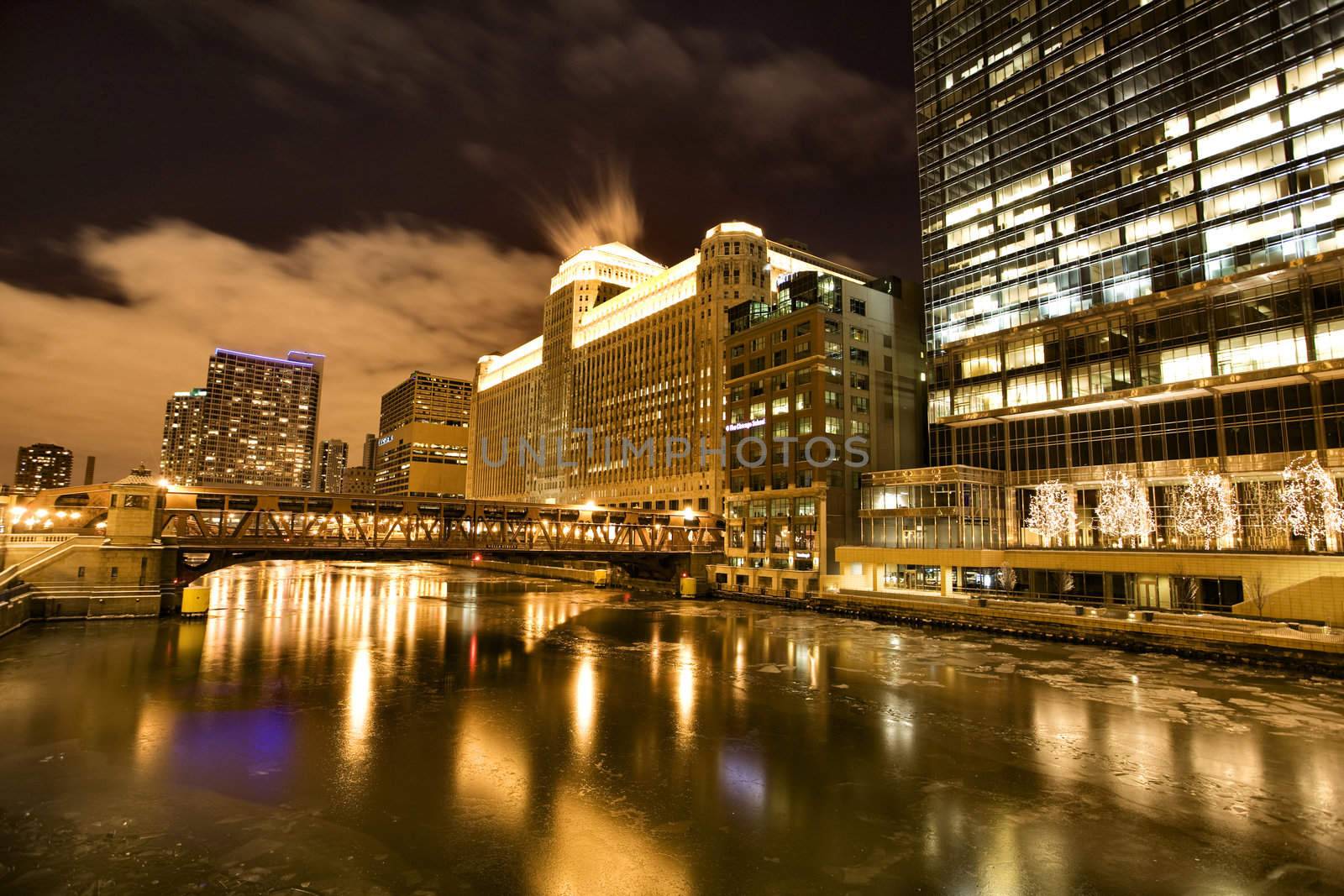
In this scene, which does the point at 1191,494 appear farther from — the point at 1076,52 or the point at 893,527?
the point at 1076,52

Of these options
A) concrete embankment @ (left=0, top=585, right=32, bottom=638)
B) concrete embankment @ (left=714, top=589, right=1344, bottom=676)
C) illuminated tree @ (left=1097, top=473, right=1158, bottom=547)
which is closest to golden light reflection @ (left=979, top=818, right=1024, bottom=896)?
concrete embankment @ (left=714, top=589, right=1344, bottom=676)

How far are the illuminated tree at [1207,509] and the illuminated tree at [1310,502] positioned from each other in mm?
3996

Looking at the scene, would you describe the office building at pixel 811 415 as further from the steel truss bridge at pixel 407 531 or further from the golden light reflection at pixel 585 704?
the golden light reflection at pixel 585 704

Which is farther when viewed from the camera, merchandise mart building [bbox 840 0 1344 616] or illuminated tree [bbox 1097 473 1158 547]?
illuminated tree [bbox 1097 473 1158 547]

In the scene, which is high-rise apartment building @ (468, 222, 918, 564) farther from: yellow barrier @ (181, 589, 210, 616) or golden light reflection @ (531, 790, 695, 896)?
golden light reflection @ (531, 790, 695, 896)

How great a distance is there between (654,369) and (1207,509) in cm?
10921

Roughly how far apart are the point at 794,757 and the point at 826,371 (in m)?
70.8

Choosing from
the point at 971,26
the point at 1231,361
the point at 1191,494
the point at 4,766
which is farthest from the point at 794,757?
the point at 971,26

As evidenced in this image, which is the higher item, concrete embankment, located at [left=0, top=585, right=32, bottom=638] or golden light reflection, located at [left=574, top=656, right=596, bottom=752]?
concrete embankment, located at [left=0, top=585, right=32, bottom=638]

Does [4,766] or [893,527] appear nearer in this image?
[4,766]

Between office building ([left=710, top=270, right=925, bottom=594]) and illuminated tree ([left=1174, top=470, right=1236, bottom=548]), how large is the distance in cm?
3433

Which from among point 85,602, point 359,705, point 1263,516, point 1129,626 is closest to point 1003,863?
point 359,705

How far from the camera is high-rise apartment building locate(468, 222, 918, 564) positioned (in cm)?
13825

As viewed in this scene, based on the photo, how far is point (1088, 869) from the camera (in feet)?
51.3
